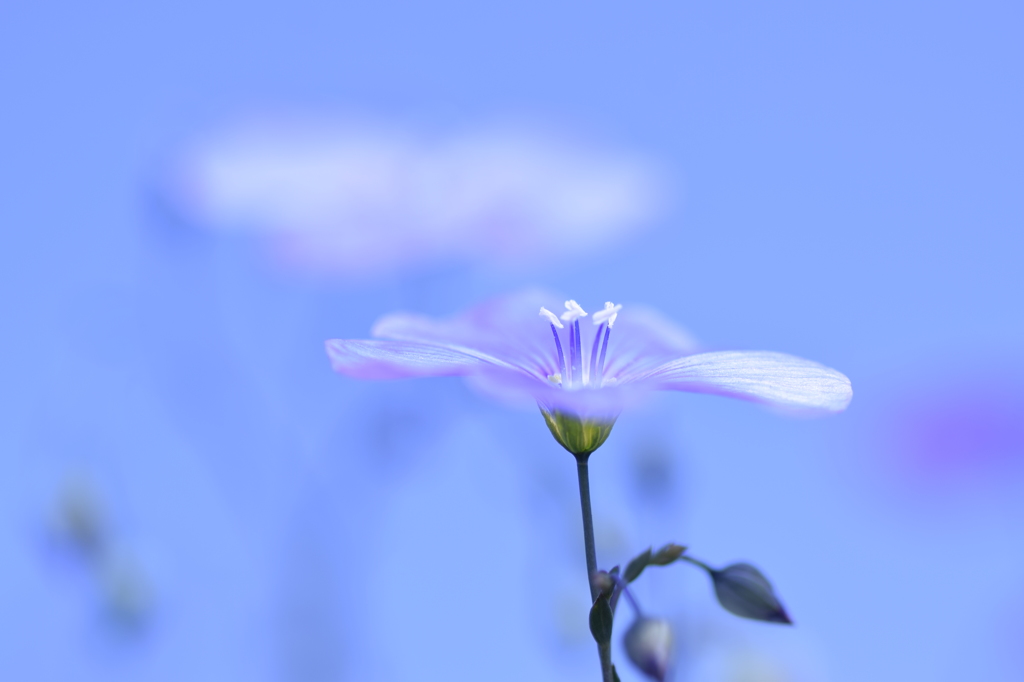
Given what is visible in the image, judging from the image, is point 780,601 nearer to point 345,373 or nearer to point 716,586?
point 716,586

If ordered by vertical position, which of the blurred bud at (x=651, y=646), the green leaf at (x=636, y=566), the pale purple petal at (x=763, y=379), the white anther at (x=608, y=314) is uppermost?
Answer: the white anther at (x=608, y=314)

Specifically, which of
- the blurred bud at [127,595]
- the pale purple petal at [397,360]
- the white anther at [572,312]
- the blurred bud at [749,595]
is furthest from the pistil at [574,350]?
the blurred bud at [127,595]

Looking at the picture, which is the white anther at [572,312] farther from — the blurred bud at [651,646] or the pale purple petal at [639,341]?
the blurred bud at [651,646]

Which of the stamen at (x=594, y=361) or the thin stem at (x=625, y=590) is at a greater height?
the stamen at (x=594, y=361)

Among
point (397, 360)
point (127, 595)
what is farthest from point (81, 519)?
point (397, 360)

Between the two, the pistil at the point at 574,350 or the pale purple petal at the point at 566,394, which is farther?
the pistil at the point at 574,350

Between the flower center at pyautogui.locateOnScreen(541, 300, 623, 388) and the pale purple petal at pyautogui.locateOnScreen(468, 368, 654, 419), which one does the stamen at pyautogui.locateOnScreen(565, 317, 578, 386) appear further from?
the pale purple petal at pyautogui.locateOnScreen(468, 368, 654, 419)

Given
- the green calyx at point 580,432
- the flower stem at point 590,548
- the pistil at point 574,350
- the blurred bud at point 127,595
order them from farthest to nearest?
the blurred bud at point 127,595, the pistil at point 574,350, the green calyx at point 580,432, the flower stem at point 590,548

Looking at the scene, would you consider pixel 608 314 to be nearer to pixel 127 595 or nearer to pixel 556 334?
pixel 556 334
